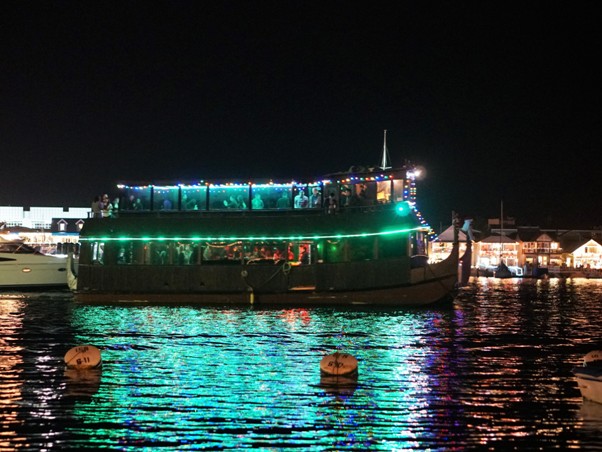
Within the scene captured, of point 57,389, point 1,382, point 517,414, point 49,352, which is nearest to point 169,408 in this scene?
point 57,389

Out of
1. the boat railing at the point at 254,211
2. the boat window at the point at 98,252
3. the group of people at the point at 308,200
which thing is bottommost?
the boat window at the point at 98,252

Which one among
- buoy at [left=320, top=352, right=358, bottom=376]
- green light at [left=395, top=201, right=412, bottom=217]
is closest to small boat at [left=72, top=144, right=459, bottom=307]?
green light at [left=395, top=201, right=412, bottom=217]

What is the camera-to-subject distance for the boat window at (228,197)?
36594mm

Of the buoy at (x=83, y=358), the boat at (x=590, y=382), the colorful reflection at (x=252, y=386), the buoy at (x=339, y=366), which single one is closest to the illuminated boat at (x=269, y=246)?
the colorful reflection at (x=252, y=386)

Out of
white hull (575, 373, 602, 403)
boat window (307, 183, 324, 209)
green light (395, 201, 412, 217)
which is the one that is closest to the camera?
white hull (575, 373, 602, 403)

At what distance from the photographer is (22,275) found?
4678 cm

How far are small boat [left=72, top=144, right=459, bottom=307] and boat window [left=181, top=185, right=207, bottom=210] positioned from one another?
0.04 metres

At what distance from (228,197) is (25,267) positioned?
16009mm

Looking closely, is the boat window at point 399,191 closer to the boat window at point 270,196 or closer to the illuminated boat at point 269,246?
the illuminated boat at point 269,246

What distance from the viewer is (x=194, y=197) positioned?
37.1 metres

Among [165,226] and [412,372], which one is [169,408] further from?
[165,226]

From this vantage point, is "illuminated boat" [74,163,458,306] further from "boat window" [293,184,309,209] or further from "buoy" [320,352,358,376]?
"buoy" [320,352,358,376]

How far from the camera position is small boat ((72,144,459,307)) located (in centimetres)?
3391

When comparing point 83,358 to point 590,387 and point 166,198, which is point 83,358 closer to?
point 590,387
